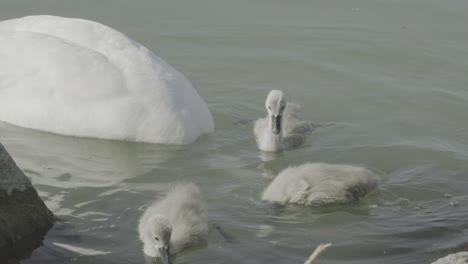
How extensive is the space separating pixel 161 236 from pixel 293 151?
3.12m

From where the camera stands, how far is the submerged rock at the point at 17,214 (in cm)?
692

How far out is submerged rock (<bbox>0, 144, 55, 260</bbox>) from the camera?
6.92 meters

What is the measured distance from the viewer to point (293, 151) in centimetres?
954

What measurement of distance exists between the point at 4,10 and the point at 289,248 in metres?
6.78

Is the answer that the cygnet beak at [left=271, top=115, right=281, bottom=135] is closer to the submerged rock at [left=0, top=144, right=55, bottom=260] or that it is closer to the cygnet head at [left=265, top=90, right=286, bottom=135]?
the cygnet head at [left=265, top=90, right=286, bottom=135]

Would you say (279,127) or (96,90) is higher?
(96,90)

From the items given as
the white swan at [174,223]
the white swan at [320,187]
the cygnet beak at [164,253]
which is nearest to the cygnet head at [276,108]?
the white swan at [320,187]

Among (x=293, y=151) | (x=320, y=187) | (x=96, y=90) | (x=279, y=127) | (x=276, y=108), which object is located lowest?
(x=293, y=151)

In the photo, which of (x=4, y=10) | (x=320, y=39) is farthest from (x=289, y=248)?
(x=4, y=10)

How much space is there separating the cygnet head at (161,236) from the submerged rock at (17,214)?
0.87 metres

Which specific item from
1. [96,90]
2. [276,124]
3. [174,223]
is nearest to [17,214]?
[174,223]

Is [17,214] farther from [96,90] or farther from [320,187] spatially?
[96,90]

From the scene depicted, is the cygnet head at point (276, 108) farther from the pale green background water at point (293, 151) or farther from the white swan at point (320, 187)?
the white swan at point (320, 187)

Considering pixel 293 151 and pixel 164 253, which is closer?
pixel 164 253
